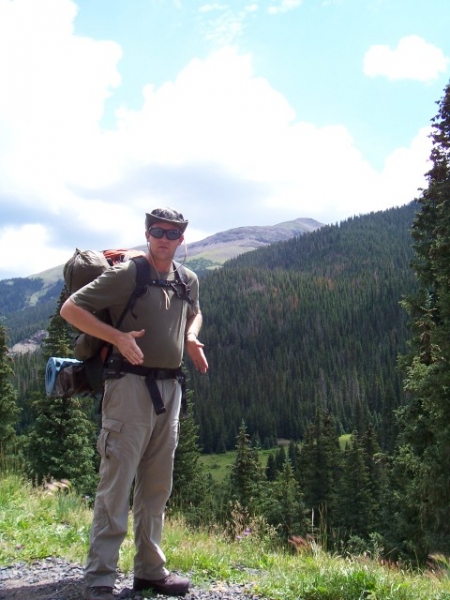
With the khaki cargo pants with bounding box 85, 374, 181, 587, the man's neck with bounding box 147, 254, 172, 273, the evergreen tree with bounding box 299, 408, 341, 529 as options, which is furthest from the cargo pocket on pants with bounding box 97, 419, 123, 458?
the evergreen tree with bounding box 299, 408, 341, 529

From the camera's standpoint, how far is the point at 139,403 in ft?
13.3

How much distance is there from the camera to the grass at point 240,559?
393 cm

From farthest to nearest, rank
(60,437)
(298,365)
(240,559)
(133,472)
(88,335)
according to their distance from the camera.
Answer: (298,365) → (60,437) → (240,559) → (88,335) → (133,472)

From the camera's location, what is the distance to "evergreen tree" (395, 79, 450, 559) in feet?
42.3

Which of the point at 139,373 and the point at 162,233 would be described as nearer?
the point at 139,373

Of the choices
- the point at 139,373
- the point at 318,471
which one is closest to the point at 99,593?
the point at 139,373

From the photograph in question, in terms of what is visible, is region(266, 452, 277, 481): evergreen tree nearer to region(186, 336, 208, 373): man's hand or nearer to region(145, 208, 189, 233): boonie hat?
region(186, 336, 208, 373): man's hand

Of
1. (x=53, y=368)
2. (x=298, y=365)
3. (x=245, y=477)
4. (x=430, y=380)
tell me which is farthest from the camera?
(x=298, y=365)

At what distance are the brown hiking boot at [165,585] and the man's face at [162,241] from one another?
250 centimetres

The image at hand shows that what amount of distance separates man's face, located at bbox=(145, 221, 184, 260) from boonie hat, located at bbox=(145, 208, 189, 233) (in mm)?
32

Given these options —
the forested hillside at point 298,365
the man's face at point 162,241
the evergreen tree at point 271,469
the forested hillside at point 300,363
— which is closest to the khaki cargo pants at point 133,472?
the man's face at point 162,241

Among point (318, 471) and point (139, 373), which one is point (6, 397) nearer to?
point (139, 373)

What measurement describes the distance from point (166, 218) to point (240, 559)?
10.4 ft

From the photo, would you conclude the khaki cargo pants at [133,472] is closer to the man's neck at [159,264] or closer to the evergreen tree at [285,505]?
the man's neck at [159,264]
